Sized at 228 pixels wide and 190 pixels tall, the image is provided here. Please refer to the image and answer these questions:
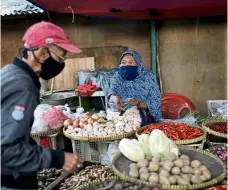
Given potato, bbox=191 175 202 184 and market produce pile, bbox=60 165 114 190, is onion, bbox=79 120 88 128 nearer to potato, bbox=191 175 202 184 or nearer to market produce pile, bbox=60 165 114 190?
market produce pile, bbox=60 165 114 190

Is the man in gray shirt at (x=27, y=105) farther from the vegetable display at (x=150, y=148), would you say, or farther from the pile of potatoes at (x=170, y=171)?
the vegetable display at (x=150, y=148)

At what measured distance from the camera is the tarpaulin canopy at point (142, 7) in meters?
5.53

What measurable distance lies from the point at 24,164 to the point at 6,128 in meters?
0.28

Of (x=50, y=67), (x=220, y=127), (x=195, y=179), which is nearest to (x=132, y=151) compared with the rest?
(x=195, y=179)

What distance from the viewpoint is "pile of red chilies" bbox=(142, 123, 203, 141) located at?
3.97 metres

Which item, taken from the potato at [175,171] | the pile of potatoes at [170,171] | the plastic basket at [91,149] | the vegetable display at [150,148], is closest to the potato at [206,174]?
the pile of potatoes at [170,171]

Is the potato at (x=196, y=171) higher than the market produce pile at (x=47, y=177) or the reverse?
higher

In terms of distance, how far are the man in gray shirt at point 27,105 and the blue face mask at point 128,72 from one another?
2.61 metres

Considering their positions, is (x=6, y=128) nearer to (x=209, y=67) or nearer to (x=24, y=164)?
(x=24, y=164)

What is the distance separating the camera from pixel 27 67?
2.27 meters

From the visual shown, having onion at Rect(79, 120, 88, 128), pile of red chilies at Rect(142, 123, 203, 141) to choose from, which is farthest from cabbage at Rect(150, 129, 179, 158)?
onion at Rect(79, 120, 88, 128)

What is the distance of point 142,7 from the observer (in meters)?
6.08

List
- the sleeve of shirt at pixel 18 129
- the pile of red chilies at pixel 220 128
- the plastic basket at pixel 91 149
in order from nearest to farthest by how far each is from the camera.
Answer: the sleeve of shirt at pixel 18 129, the pile of red chilies at pixel 220 128, the plastic basket at pixel 91 149

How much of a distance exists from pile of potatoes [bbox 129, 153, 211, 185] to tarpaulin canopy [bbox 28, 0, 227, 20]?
341 centimetres
